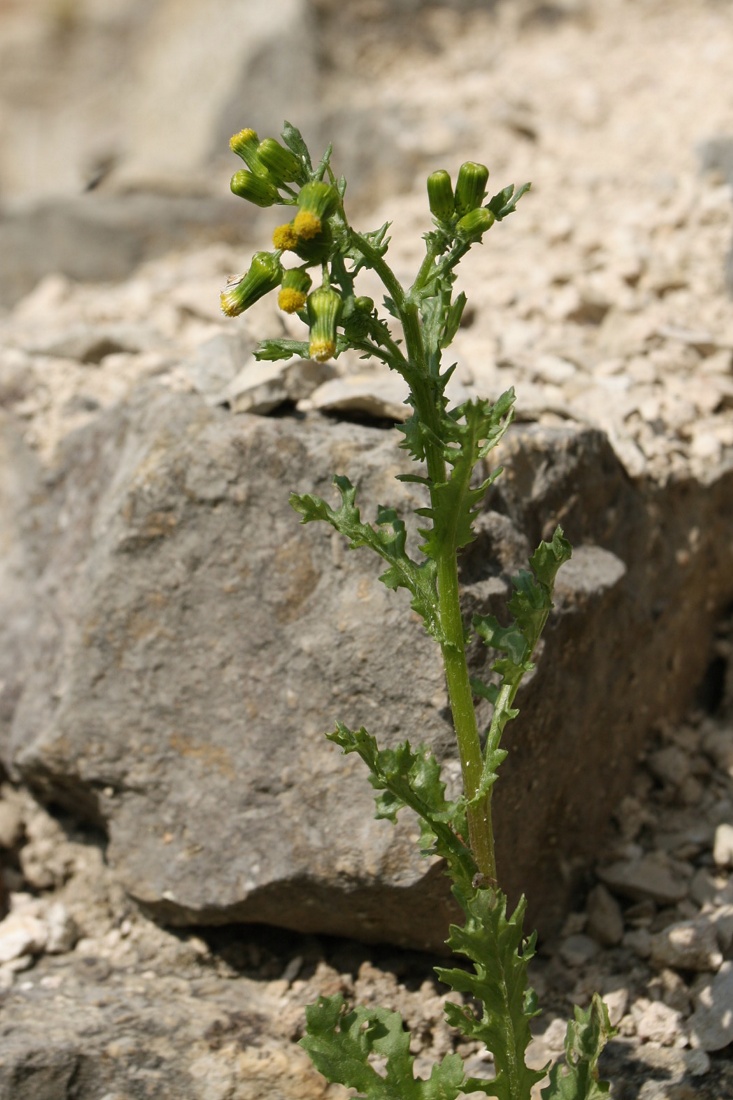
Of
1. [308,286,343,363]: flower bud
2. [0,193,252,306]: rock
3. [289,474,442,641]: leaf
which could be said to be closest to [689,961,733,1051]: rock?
[289,474,442,641]: leaf

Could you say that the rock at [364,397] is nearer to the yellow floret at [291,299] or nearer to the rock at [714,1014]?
the yellow floret at [291,299]

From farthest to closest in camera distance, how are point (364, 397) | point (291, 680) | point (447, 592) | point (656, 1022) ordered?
point (364, 397) < point (291, 680) < point (656, 1022) < point (447, 592)

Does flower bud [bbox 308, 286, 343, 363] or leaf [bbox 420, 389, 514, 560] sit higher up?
flower bud [bbox 308, 286, 343, 363]

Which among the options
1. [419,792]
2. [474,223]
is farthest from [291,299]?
[419,792]

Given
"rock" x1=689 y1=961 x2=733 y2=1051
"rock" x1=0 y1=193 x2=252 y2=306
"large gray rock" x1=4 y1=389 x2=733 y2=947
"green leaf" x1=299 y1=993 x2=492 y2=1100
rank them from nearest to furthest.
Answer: "green leaf" x1=299 y1=993 x2=492 y2=1100 < "rock" x1=689 y1=961 x2=733 y2=1051 < "large gray rock" x1=4 y1=389 x2=733 y2=947 < "rock" x1=0 y1=193 x2=252 y2=306

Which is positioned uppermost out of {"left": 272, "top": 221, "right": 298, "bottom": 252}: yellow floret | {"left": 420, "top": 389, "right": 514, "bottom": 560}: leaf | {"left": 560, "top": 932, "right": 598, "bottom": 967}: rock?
{"left": 272, "top": 221, "right": 298, "bottom": 252}: yellow floret

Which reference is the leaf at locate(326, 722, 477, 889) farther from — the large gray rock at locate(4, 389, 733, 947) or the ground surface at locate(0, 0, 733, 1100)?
the ground surface at locate(0, 0, 733, 1100)

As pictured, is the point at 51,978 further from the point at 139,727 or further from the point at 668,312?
the point at 668,312

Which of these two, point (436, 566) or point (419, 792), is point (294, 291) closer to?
point (436, 566)
